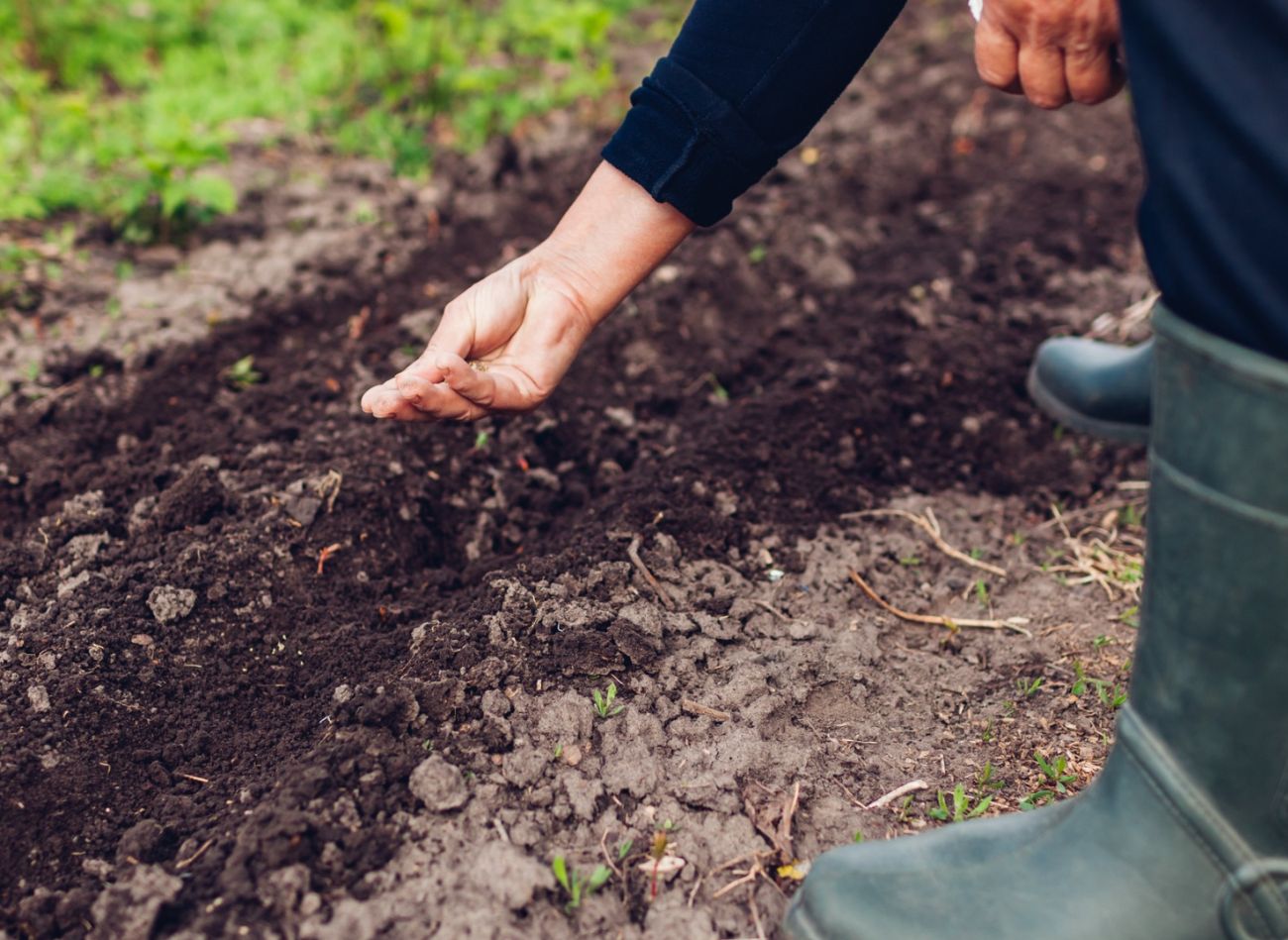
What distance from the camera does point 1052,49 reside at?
144cm

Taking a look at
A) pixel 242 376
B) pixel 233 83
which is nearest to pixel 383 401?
pixel 242 376

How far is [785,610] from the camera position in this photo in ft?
6.11

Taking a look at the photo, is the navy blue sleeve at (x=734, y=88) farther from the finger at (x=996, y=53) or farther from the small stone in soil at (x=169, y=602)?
the small stone in soil at (x=169, y=602)

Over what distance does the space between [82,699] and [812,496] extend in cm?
131

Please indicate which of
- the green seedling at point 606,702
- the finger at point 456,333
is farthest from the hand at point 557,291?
the green seedling at point 606,702

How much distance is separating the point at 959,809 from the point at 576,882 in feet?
1.78

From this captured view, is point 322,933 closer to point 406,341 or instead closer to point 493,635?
point 493,635

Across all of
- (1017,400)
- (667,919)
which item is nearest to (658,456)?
(1017,400)

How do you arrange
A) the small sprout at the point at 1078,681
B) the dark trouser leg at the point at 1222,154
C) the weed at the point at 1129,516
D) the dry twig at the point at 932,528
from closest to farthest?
the dark trouser leg at the point at 1222,154, the small sprout at the point at 1078,681, the dry twig at the point at 932,528, the weed at the point at 1129,516

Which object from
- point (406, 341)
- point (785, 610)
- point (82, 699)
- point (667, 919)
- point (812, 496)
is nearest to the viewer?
point (667, 919)

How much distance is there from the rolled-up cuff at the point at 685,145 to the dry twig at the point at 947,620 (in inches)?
29.4

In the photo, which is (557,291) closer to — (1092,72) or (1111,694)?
(1092,72)

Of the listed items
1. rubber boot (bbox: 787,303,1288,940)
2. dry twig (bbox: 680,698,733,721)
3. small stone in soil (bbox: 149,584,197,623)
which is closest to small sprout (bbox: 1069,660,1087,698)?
rubber boot (bbox: 787,303,1288,940)

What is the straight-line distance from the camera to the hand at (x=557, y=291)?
165cm
